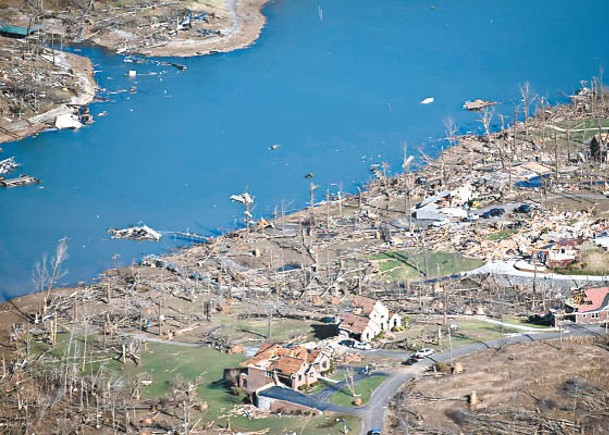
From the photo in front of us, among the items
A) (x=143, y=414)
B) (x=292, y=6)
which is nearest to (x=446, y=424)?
(x=143, y=414)

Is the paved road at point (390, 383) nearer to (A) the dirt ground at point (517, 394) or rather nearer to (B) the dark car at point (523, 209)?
(A) the dirt ground at point (517, 394)

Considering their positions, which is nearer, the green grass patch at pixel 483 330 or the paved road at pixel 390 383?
the paved road at pixel 390 383

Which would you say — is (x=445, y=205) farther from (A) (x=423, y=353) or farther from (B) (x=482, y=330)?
(A) (x=423, y=353)

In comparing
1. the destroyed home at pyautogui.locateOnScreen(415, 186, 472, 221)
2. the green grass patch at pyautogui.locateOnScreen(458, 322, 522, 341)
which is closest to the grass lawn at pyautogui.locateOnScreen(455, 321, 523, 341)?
the green grass patch at pyautogui.locateOnScreen(458, 322, 522, 341)

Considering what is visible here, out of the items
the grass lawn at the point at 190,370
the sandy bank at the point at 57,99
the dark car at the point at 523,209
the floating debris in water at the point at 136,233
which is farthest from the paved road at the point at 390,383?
the sandy bank at the point at 57,99

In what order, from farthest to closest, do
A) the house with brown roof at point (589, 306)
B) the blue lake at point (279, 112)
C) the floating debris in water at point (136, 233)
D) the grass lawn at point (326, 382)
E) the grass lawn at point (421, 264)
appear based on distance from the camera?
the blue lake at point (279, 112) < the floating debris in water at point (136, 233) < the grass lawn at point (421, 264) < the house with brown roof at point (589, 306) < the grass lawn at point (326, 382)

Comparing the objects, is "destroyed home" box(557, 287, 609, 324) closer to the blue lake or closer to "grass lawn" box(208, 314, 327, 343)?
"grass lawn" box(208, 314, 327, 343)

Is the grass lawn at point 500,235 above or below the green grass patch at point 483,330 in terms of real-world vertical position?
above

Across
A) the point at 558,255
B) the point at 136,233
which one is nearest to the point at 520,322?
the point at 558,255
